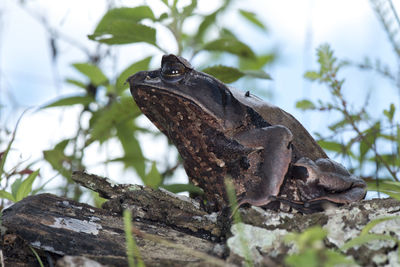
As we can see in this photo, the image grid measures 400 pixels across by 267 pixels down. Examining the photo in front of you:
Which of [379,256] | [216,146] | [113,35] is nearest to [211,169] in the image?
[216,146]

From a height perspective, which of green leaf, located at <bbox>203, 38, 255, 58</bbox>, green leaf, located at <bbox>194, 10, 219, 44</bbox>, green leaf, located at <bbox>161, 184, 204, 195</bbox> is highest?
green leaf, located at <bbox>194, 10, 219, 44</bbox>

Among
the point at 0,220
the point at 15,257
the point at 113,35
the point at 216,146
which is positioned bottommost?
the point at 15,257

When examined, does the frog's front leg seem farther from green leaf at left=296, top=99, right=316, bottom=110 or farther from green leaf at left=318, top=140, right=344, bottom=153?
green leaf at left=318, top=140, right=344, bottom=153

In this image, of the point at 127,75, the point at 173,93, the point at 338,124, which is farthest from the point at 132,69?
the point at 338,124

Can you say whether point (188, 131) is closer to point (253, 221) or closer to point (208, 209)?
point (208, 209)

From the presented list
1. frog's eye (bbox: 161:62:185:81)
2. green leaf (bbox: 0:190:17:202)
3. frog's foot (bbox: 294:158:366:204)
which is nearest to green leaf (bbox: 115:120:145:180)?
green leaf (bbox: 0:190:17:202)

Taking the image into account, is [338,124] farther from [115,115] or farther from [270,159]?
[115,115]

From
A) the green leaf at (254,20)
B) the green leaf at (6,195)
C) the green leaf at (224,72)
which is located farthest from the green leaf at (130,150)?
the green leaf at (254,20)

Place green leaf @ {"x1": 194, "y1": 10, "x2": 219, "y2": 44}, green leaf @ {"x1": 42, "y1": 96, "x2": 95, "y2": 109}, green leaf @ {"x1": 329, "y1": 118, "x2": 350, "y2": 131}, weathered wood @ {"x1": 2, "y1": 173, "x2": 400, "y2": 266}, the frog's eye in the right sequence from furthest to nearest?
1. green leaf @ {"x1": 194, "y1": 10, "x2": 219, "y2": 44}
2. green leaf @ {"x1": 42, "y1": 96, "x2": 95, "y2": 109}
3. green leaf @ {"x1": 329, "y1": 118, "x2": 350, "y2": 131}
4. the frog's eye
5. weathered wood @ {"x1": 2, "y1": 173, "x2": 400, "y2": 266}
